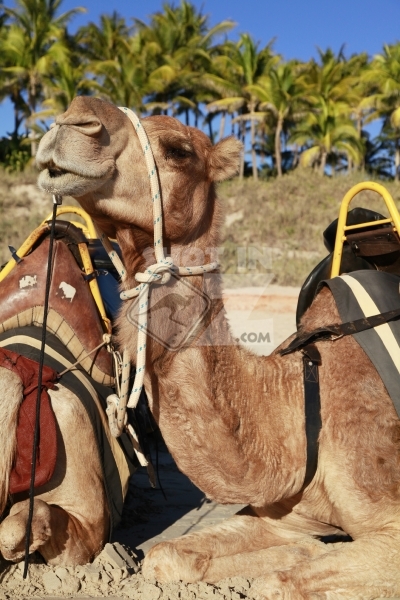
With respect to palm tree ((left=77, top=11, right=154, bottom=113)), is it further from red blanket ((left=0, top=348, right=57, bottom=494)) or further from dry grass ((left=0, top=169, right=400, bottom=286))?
red blanket ((left=0, top=348, right=57, bottom=494))

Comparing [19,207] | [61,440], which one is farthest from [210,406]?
[19,207]

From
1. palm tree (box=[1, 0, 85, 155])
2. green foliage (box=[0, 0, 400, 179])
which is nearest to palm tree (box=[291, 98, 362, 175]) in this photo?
green foliage (box=[0, 0, 400, 179])

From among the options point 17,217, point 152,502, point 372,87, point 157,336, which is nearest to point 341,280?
point 157,336

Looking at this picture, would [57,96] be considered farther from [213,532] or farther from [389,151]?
[213,532]

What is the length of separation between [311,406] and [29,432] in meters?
1.20

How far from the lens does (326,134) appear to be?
37094 mm

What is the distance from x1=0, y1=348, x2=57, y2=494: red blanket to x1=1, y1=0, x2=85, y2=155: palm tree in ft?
107

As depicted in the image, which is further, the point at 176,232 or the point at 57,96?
the point at 57,96

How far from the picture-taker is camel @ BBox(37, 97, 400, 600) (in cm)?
253

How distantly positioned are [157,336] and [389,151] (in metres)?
47.6

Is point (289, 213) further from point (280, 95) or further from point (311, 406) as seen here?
point (311, 406)

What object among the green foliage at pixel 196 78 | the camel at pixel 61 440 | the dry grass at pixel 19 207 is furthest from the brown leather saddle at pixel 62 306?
the green foliage at pixel 196 78

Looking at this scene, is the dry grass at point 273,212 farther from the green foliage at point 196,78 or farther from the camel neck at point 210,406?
the camel neck at point 210,406

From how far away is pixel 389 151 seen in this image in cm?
4734
